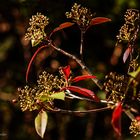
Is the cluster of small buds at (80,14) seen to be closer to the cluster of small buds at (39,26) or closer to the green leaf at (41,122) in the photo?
the cluster of small buds at (39,26)

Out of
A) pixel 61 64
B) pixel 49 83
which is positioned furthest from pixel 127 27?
pixel 61 64

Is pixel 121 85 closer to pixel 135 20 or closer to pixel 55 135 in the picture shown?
pixel 135 20

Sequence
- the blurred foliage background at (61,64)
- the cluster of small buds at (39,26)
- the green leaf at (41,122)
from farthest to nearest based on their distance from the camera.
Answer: the blurred foliage background at (61,64), the cluster of small buds at (39,26), the green leaf at (41,122)

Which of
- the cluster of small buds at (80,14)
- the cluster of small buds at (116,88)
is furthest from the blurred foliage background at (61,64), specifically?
the cluster of small buds at (116,88)

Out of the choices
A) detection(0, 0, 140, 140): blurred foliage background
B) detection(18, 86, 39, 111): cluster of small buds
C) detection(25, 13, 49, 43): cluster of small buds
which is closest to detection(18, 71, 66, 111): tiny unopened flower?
detection(18, 86, 39, 111): cluster of small buds

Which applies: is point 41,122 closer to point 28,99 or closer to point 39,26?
point 28,99

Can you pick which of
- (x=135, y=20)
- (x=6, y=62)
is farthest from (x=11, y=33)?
(x=135, y=20)
